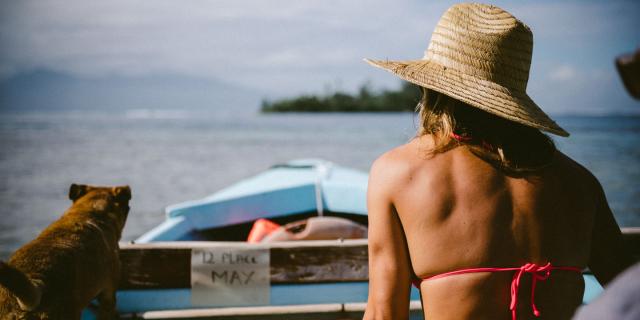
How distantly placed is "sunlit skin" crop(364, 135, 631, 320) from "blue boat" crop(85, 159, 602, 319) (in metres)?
1.44

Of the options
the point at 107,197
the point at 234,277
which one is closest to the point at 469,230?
the point at 234,277

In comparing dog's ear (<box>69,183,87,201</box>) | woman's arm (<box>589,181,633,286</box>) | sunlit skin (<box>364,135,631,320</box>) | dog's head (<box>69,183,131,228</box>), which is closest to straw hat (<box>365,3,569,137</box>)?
sunlit skin (<box>364,135,631,320</box>)

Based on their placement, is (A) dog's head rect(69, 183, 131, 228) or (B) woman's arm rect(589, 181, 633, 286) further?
(A) dog's head rect(69, 183, 131, 228)

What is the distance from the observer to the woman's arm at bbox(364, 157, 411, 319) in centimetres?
179

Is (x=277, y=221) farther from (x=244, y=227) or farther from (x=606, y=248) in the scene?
(x=606, y=248)

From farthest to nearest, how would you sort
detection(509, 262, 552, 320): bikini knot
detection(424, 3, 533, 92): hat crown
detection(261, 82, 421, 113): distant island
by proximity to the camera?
detection(261, 82, 421, 113): distant island
detection(424, 3, 533, 92): hat crown
detection(509, 262, 552, 320): bikini knot

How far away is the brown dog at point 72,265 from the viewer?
2.20 m

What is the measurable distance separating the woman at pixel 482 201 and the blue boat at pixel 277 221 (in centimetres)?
145

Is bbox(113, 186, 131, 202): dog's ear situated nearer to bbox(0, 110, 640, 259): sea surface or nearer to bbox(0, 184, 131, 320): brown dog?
bbox(0, 184, 131, 320): brown dog

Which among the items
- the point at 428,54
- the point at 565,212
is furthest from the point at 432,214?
the point at 428,54

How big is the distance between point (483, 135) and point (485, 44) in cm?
32

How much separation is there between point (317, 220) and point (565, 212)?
281 cm

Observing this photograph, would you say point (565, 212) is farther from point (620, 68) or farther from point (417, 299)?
point (417, 299)

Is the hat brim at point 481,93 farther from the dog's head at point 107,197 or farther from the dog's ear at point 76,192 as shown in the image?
the dog's ear at point 76,192
